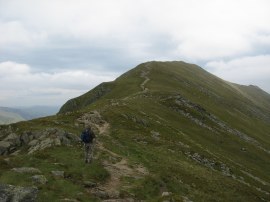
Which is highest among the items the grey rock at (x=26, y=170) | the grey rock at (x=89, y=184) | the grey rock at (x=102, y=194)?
the grey rock at (x=26, y=170)

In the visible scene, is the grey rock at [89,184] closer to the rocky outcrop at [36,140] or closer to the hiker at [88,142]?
the hiker at [88,142]

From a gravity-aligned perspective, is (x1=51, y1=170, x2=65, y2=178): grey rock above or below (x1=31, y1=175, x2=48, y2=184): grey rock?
above

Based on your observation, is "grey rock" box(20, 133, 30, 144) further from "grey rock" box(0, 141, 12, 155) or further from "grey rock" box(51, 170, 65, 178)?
"grey rock" box(51, 170, 65, 178)

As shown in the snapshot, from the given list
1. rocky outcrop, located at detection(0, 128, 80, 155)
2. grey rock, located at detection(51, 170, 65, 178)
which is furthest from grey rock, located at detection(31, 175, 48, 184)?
rocky outcrop, located at detection(0, 128, 80, 155)

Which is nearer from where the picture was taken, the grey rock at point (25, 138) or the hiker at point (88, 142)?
the hiker at point (88, 142)

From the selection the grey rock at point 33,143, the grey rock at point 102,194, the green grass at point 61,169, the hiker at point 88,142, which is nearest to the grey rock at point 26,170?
the green grass at point 61,169

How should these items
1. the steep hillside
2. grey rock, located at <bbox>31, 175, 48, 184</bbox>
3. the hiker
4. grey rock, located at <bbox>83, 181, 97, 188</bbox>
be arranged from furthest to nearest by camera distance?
1. the hiker
2. the steep hillside
3. grey rock, located at <bbox>83, 181, 97, 188</bbox>
4. grey rock, located at <bbox>31, 175, 48, 184</bbox>

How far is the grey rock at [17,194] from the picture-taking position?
26453 millimetres

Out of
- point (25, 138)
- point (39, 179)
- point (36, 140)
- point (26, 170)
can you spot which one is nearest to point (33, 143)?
point (36, 140)

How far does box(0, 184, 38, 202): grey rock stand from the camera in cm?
2645

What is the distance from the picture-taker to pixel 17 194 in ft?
87.7

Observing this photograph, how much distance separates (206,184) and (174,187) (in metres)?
6.87

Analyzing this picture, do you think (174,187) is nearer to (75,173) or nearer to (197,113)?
(75,173)

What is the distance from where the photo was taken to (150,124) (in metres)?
68.2
